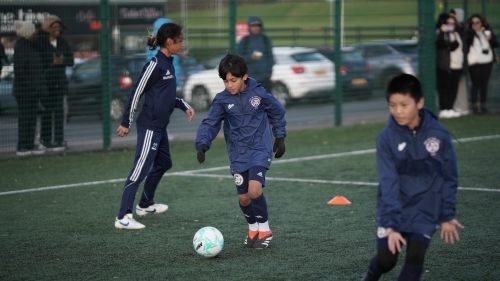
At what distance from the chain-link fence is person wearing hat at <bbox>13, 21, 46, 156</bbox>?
0.02 metres

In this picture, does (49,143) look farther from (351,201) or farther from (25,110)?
(351,201)

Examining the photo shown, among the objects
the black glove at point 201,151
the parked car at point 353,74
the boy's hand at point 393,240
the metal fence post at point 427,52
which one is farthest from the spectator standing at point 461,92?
the boy's hand at point 393,240

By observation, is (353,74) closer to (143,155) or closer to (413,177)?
(143,155)

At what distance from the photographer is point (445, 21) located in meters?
16.2

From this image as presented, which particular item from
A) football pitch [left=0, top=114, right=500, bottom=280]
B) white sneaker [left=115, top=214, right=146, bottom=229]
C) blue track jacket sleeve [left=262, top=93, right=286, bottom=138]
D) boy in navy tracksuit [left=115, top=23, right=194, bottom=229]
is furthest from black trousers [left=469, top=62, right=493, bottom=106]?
white sneaker [left=115, top=214, right=146, bottom=229]

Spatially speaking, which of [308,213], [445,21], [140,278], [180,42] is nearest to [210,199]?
[308,213]

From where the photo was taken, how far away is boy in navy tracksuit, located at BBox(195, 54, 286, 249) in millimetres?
6660

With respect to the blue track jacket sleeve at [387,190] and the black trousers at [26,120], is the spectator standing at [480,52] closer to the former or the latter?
the black trousers at [26,120]

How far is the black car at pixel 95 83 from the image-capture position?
13.2 meters

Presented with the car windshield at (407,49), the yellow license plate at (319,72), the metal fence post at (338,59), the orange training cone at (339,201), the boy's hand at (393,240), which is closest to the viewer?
the boy's hand at (393,240)

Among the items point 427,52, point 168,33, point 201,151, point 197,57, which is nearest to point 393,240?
point 201,151

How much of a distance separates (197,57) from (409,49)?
558 centimetres

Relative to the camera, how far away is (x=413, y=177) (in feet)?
15.6

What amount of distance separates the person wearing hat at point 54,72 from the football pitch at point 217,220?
1.49ft
